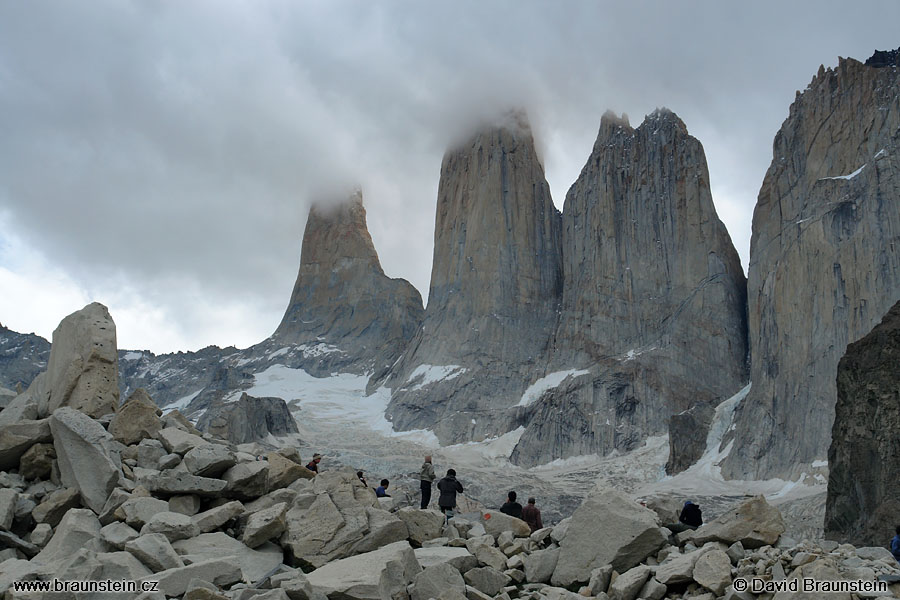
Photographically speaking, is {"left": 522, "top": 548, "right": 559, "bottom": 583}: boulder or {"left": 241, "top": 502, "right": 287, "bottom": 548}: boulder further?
{"left": 522, "top": 548, "right": 559, "bottom": 583}: boulder

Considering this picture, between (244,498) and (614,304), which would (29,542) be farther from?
(614,304)

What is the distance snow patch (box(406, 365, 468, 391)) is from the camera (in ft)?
309

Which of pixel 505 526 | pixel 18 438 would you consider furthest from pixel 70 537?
pixel 505 526

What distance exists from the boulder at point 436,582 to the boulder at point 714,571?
2982mm

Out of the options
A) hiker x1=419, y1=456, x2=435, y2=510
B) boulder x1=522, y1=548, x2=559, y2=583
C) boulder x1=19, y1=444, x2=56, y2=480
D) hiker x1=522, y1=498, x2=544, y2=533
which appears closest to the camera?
boulder x1=522, y1=548, x2=559, y2=583

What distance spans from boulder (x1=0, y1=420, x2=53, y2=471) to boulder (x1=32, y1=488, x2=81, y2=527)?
1.59 metres

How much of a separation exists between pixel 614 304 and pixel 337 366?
2133 inches

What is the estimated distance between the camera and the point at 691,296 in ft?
258

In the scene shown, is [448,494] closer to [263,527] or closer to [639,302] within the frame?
[263,527]

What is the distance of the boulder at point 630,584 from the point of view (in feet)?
33.1

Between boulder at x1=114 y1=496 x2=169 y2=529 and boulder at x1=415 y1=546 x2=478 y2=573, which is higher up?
boulder at x1=114 y1=496 x2=169 y2=529

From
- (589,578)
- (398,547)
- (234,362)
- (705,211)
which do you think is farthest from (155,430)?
(234,362)

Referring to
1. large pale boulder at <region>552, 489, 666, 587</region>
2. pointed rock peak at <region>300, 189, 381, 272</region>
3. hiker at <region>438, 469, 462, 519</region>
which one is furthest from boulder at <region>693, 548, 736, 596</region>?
pointed rock peak at <region>300, 189, 381, 272</region>

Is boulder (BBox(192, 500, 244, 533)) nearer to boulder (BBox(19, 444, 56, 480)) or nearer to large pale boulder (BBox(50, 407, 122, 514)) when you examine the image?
large pale boulder (BBox(50, 407, 122, 514))
